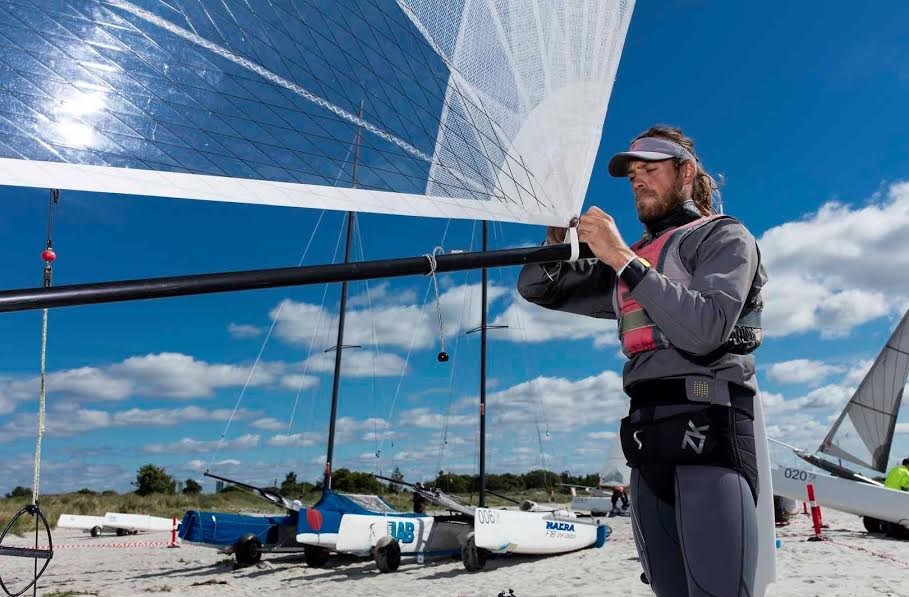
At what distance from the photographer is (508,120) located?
1.98 meters

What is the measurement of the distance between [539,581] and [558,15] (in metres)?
7.53

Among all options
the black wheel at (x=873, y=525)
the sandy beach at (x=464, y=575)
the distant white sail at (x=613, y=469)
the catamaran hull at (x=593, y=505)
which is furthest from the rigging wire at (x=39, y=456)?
the distant white sail at (x=613, y=469)

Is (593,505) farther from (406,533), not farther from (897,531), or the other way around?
(406,533)

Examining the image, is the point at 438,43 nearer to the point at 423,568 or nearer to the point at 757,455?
the point at 757,455

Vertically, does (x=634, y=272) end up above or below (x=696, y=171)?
below

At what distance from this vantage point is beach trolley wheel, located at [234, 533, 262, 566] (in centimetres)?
966

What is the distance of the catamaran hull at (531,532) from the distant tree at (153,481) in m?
27.5

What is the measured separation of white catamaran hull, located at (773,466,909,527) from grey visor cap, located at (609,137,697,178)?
11.8 metres

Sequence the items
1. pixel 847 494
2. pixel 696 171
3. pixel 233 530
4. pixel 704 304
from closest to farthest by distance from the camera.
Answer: pixel 704 304 → pixel 696 171 → pixel 233 530 → pixel 847 494

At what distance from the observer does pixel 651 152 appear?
1748 millimetres

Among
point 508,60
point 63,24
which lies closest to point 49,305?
point 63,24

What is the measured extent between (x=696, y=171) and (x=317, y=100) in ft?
3.39

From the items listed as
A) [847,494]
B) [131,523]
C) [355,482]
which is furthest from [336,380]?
[355,482]

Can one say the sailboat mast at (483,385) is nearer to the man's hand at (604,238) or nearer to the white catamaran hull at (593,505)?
the white catamaran hull at (593,505)
